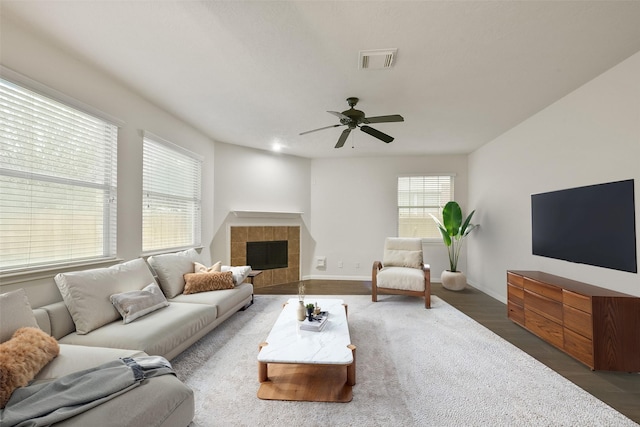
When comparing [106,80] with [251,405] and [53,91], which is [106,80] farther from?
[251,405]

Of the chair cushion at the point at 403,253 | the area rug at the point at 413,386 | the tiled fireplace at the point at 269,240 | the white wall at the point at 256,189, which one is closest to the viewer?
the area rug at the point at 413,386

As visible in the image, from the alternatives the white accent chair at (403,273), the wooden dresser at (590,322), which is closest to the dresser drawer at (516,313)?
the wooden dresser at (590,322)

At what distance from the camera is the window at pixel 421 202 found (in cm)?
592

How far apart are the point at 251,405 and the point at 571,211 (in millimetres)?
3580

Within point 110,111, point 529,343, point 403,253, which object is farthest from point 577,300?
point 110,111

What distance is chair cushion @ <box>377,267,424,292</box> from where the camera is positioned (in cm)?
419

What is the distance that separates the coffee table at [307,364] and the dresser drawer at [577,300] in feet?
6.75

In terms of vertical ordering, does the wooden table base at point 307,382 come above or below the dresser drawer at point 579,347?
below

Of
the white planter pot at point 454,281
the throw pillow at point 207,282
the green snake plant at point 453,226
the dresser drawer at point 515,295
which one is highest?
the green snake plant at point 453,226

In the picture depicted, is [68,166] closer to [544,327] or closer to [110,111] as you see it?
[110,111]

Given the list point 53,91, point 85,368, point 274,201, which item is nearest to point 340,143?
point 274,201

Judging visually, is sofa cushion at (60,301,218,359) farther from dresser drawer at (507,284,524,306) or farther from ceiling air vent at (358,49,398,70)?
dresser drawer at (507,284,524,306)

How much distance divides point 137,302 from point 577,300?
3.91m

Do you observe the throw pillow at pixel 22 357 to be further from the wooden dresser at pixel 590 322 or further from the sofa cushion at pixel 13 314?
the wooden dresser at pixel 590 322
